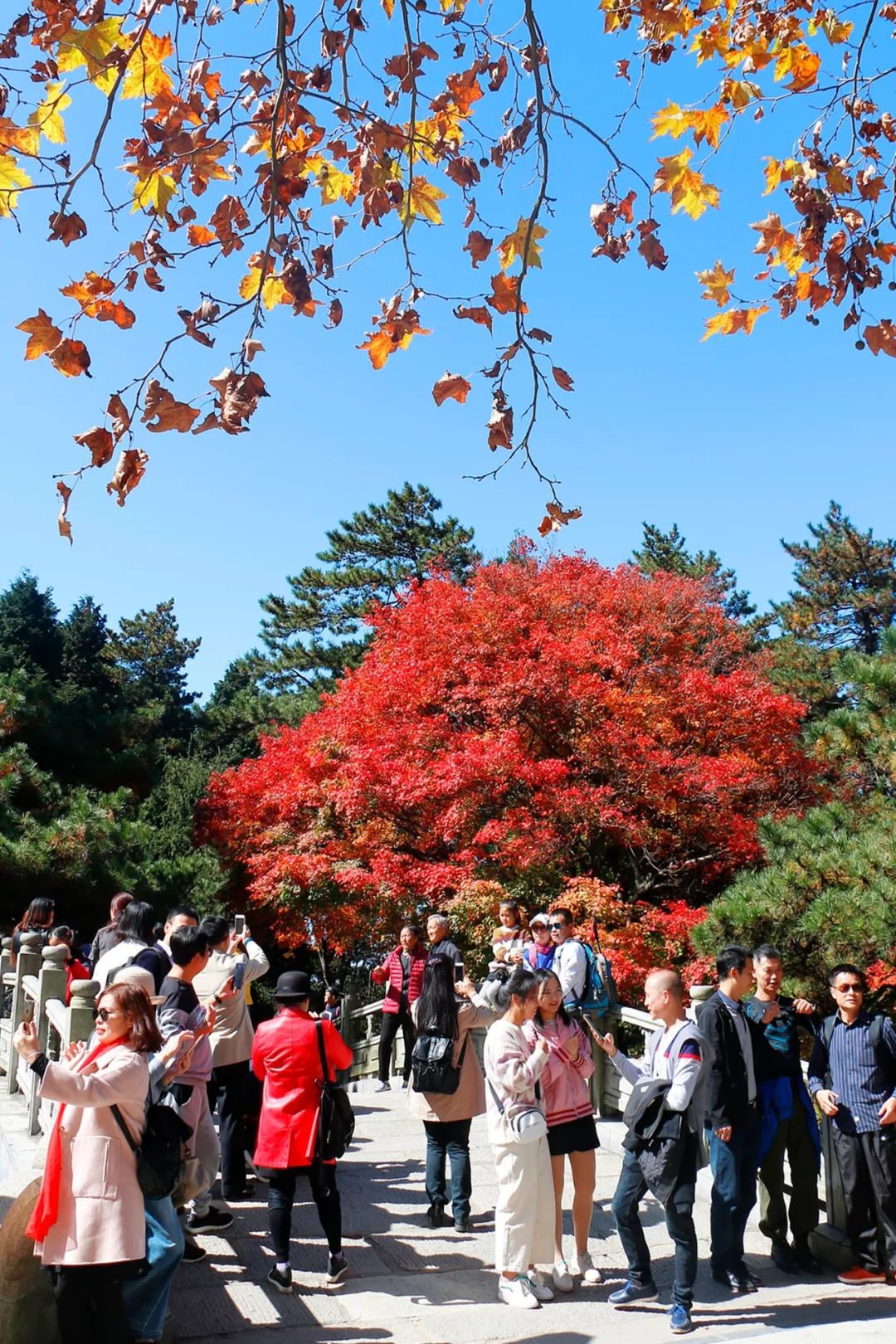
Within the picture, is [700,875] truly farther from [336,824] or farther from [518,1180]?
[518,1180]

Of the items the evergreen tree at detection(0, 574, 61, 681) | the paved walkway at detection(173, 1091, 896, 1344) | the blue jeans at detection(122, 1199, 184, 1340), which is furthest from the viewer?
the evergreen tree at detection(0, 574, 61, 681)

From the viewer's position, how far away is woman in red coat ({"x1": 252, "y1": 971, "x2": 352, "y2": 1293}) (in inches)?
200

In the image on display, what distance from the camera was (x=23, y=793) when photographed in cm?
1880

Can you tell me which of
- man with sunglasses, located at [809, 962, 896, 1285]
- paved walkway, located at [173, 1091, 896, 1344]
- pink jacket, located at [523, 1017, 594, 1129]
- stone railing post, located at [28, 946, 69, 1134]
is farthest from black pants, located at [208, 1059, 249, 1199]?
man with sunglasses, located at [809, 962, 896, 1285]

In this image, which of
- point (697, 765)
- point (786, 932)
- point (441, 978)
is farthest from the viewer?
point (697, 765)

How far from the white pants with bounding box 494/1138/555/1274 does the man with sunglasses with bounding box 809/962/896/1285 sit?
1643mm

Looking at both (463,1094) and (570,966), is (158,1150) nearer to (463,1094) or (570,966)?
(463,1094)

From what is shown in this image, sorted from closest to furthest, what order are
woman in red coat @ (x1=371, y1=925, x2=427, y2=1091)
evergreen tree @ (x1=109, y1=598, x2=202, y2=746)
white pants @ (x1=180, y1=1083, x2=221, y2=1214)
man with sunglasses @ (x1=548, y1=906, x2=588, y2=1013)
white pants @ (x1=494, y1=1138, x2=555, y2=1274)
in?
white pants @ (x1=494, y1=1138, x2=555, y2=1274), white pants @ (x1=180, y1=1083, x2=221, y2=1214), man with sunglasses @ (x1=548, y1=906, x2=588, y2=1013), woman in red coat @ (x1=371, y1=925, x2=427, y2=1091), evergreen tree @ (x1=109, y1=598, x2=202, y2=746)

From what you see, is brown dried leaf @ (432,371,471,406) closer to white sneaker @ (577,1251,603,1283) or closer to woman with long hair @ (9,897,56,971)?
white sneaker @ (577,1251,603,1283)

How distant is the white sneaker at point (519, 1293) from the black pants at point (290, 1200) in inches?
33.3

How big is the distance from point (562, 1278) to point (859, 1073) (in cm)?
187

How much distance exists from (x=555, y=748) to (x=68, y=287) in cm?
1276

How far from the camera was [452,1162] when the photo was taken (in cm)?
603

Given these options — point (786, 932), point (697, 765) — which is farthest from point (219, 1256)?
point (697, 765)
